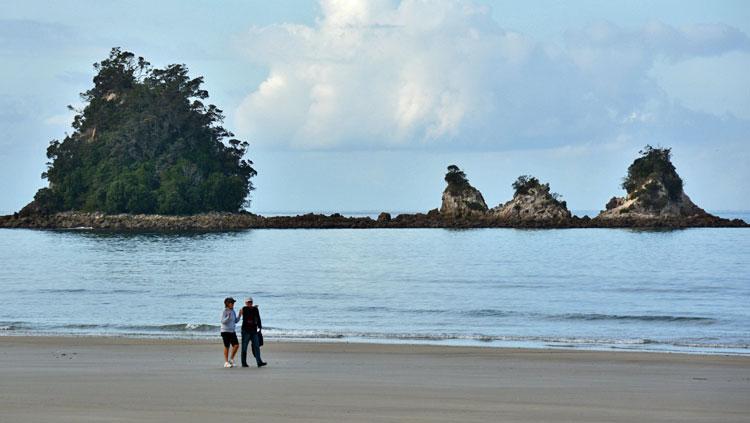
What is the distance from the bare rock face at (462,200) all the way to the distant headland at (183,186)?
5.4 inches

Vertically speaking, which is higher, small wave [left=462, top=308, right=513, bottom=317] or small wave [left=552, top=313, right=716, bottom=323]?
small wave [left=462, top=308, right=513, bottom=317]

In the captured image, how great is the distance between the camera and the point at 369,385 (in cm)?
1736

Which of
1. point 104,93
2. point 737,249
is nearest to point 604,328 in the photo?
point 737,249

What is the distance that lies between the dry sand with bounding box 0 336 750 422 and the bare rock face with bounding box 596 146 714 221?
97.7 meters

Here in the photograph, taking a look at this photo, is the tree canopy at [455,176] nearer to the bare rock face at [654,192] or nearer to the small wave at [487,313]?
the bare rock face at [654,192]

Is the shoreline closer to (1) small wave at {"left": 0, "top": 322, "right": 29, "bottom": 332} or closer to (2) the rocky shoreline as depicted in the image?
(1) small wave at {"left": 0, "top": 322, "right": 29, "bottom": 332}

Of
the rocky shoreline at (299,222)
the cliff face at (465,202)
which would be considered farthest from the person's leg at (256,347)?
the cliff face at (465,202)

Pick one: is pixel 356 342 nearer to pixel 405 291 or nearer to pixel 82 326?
pixel 82 326

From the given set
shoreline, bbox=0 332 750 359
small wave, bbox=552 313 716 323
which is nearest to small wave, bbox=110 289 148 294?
shoreline, bbox=0 332 750 359

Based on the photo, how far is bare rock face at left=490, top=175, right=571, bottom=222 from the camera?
120 meters

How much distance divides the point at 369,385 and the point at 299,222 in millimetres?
111984

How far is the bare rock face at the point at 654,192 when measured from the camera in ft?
380

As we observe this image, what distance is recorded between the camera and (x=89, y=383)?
1742 centimetres

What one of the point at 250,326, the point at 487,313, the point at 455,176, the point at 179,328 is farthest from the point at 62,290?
the point at 455,176
